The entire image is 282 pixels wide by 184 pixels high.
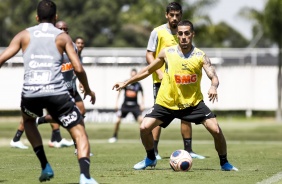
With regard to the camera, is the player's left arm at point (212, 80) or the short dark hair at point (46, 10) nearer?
the short dark hair at point (46, 10)

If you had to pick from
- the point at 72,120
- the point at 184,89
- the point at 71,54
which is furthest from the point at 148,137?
the point at 71,54

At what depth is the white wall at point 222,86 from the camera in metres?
46.3

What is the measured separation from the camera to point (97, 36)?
269 feet

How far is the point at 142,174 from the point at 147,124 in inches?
35.0

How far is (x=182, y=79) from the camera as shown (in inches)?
516

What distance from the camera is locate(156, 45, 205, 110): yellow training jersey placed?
13.1 meters

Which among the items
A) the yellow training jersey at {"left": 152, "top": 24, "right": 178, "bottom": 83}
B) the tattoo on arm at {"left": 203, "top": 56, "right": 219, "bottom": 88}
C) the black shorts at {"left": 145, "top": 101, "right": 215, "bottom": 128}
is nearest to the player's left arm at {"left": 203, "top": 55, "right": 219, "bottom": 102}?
Answer: the tattoo on arm at {"left": 203, "top": 56, "right": 219, "bottom": 88}

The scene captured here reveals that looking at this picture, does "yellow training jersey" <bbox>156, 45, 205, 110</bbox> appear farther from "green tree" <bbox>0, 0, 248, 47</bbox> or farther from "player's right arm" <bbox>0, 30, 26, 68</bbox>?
"green tree" <bbox>0, 0, 248, 47</bbox>

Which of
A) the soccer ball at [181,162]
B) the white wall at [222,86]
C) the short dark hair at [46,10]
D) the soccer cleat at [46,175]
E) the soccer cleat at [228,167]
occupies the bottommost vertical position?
the white wall at [222,86]

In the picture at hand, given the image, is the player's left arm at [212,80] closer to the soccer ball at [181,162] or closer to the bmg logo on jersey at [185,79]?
the bmg logo on jersey at [185,79]

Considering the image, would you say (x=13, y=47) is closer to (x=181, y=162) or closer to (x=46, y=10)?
(x=46, y=10)

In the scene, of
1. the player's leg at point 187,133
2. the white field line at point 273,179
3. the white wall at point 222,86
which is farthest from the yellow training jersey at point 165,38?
the white wall at point 222,86

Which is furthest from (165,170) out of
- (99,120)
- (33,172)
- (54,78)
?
(99,120)

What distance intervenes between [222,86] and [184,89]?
34604 mm
